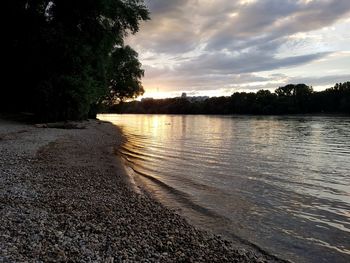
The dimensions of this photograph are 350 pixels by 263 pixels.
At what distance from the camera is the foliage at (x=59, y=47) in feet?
114

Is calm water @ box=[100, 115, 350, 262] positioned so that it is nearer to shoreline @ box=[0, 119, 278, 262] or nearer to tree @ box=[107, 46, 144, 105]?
shoreline @ box=[0, 119, 278, 262]

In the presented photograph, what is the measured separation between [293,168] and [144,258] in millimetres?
14681

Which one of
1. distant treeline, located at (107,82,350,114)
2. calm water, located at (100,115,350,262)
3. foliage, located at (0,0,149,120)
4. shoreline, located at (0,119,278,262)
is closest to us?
shoreline, located at (0,119,278,262)

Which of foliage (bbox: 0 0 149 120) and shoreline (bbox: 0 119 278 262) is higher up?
foliage (bbox: 0 0 149 120)

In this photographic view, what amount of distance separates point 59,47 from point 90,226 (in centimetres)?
2991

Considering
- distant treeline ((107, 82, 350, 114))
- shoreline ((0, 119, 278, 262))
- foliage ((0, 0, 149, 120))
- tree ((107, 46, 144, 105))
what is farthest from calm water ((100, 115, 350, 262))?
distant treeline ((107, 82, 350, 114))

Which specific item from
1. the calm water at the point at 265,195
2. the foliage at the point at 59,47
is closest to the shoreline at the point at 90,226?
the calm water at the point at 265,195

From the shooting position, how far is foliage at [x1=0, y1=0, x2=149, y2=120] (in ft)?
114

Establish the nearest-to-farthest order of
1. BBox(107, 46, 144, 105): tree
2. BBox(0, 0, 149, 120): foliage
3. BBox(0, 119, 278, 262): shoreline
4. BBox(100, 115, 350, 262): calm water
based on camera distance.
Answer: BBox(0, 119, 278, 262): shoreline < BBox(100, 115, 350, 262): calm water < BBox(0, 0, 149, 120): foliage < BBox(107, 46, 144, 105): tree

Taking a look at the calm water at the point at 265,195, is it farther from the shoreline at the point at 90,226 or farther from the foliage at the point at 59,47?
the foliage at the point at 59,47

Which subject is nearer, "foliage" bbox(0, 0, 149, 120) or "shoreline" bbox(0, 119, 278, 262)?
"shoreline" bbox(0, 119, 278, 262)

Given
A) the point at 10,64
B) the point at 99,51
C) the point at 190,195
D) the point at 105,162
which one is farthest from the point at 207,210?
the point at 10,64

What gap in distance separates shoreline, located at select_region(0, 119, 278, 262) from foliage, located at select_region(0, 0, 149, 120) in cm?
2380

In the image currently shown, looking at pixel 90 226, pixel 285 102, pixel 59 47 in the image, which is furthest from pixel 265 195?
pixel 285 102
